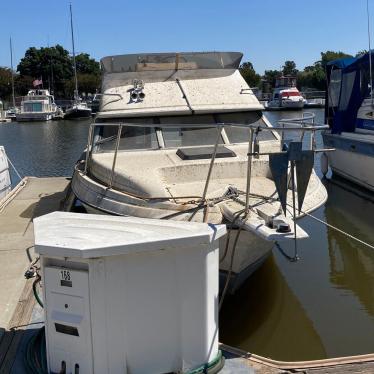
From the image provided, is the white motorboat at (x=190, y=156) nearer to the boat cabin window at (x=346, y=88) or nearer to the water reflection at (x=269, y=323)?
the water reflection at (x=269, y=323)

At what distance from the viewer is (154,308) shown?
372 cm

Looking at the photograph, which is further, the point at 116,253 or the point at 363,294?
the point at 363,294

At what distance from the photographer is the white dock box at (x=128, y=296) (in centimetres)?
361

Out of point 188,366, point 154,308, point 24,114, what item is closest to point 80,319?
point 154,308

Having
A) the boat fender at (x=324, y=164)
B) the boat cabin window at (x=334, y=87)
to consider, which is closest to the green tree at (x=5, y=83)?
the boat cabin window at (x=334, y=87)

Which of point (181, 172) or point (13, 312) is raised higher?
point (181, 172)

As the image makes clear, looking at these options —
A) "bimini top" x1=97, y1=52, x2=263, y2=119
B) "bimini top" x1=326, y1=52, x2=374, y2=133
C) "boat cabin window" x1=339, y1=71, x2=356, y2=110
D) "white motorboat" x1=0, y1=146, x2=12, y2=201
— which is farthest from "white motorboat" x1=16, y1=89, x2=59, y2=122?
"bimini top" x1=97, y1=52, x2=263, y2=119

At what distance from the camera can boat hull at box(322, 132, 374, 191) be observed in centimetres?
1265

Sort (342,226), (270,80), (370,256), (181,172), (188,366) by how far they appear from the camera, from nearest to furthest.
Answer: (188,366)
(181,172)
(370,256)
(342,226)
(270,80)

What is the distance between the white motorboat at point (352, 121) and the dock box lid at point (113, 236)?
9512 millimetres

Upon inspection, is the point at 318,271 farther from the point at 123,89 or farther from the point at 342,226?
the point at 123,89

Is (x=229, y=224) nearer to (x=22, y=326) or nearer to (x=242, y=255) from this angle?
(x=242, y=255)

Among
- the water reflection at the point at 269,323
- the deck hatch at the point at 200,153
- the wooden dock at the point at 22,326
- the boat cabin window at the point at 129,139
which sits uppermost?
the boat cabin window at the point at 129,139

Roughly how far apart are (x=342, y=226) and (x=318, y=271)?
2879mm
